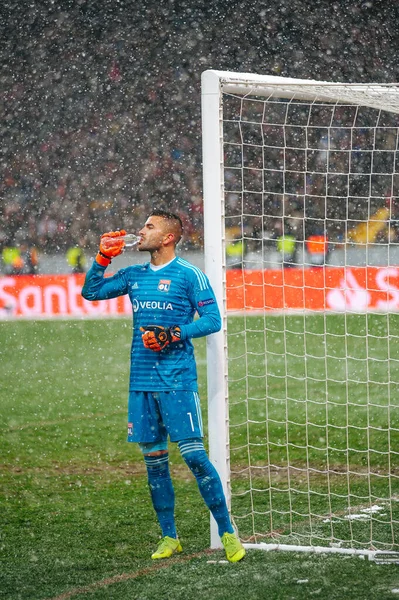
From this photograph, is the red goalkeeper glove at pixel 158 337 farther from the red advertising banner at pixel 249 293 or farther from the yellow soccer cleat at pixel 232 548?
the red advertising banner at pixel 249 293

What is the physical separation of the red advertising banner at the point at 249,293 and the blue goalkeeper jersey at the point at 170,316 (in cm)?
1058

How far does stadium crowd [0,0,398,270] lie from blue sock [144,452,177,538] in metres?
17.9

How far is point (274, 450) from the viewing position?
744 cm

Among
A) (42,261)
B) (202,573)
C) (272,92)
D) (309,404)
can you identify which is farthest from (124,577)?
(42,261)

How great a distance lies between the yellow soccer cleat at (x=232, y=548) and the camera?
4219 mm

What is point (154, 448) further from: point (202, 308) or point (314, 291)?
point (314, 291)

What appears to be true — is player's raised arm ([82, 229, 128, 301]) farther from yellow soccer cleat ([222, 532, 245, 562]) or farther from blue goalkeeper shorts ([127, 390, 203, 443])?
yellow soccer cleat ([222, 532, 245, 562])

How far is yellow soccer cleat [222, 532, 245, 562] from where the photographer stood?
4.22 meters

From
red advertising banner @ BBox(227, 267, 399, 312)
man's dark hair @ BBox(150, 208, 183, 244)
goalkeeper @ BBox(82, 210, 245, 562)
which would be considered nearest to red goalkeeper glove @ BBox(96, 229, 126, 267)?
goalkeeper @ BBox(82, 210, 245, 562)

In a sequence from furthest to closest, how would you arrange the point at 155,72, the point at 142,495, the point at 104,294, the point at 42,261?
the point at 155,72 < the point at 42,261 < the point at 142,495 < the point at 104,294

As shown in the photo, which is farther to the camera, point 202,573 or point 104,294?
point 104,294

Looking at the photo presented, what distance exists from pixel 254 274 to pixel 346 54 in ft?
48.0

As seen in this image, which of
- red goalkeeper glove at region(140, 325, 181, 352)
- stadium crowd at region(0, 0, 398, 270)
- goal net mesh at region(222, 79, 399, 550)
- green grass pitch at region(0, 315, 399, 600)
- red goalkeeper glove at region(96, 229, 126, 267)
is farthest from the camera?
stadium crowd at region(0, 0, 398, 270)

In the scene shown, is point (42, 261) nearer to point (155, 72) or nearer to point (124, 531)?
point (155, 72)
